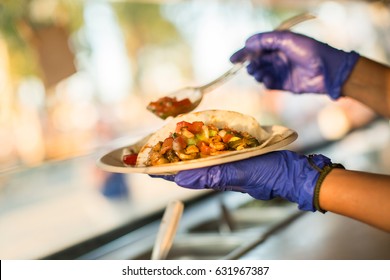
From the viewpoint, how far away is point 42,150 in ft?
12.0

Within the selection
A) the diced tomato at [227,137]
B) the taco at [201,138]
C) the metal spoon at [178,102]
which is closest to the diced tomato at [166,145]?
the taco at [201,138]

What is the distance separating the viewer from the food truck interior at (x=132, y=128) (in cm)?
221

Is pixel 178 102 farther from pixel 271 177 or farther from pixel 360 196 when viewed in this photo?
pixel 360 196

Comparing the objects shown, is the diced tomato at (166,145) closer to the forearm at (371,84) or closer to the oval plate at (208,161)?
the oval plate at (208,161)

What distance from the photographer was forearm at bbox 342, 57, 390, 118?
1889 millimetres

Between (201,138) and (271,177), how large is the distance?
203 mm

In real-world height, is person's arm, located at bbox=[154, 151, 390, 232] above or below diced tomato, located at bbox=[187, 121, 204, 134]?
below

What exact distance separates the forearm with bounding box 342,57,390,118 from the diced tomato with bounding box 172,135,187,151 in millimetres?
882

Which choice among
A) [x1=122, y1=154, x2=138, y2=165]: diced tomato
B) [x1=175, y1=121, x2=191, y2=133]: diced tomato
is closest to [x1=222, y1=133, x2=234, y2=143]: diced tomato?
[x1=175, y1=121, x2=191, y2=133]: diced tomato

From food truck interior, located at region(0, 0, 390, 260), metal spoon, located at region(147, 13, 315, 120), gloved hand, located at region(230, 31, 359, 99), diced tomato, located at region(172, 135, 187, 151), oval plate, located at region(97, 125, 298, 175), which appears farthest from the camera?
food truck interior, located at region(0, 0, 390, 260)

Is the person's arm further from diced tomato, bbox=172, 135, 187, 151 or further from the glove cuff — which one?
the glove cuff

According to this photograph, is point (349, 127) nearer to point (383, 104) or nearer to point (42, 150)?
point (42, 150)

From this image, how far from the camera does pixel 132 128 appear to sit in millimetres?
4238

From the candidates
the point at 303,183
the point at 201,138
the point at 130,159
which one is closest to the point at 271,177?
the point at 303,183
